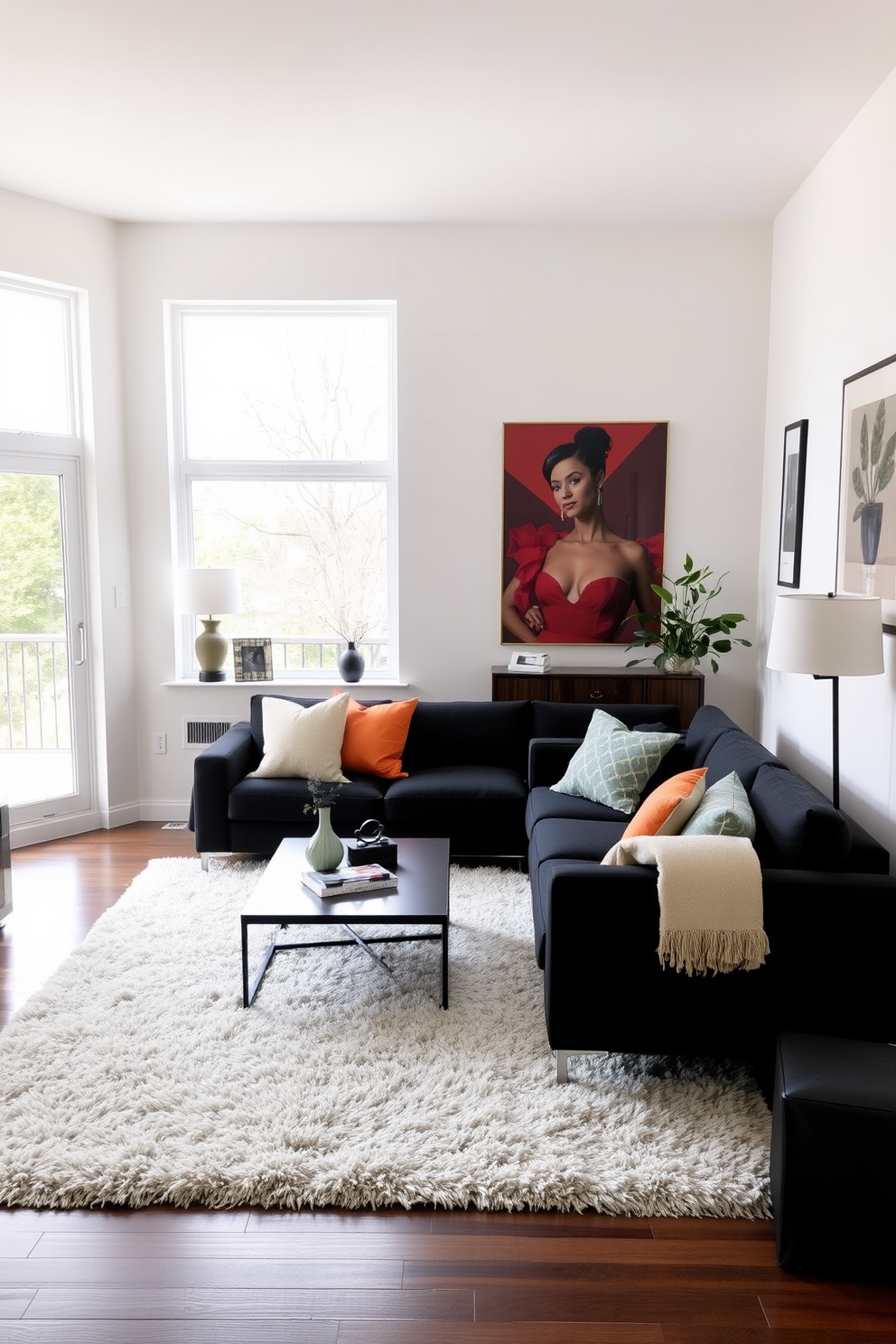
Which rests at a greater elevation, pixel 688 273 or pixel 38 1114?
pixel 688 273

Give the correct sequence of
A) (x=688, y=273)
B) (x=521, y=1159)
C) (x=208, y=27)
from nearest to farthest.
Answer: (x=521, y=1159)
(x=208, y=27)
(x=688, y=273)

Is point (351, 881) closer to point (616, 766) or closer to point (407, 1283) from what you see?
point (616, 766)

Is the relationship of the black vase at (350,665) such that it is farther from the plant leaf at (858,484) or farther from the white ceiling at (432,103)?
the plant leaf at (858,484)

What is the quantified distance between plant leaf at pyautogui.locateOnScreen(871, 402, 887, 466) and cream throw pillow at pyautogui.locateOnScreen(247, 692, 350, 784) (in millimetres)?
2634

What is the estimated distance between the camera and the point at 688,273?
539cm

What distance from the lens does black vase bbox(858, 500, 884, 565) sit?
352 centimetres

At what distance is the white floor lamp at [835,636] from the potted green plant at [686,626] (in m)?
1.87

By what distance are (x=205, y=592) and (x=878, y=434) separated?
332 cm

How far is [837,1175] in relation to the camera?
87.4 inches

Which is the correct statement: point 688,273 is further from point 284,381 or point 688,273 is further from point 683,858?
point 683,858

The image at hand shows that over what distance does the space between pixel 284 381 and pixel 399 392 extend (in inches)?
26.8

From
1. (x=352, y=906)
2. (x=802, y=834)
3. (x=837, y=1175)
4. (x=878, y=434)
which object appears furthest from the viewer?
(x=878, y=434)

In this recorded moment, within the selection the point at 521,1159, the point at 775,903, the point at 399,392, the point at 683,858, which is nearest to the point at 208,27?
the point at 399,392

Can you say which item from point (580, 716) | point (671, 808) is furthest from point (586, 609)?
point (671, 808)
